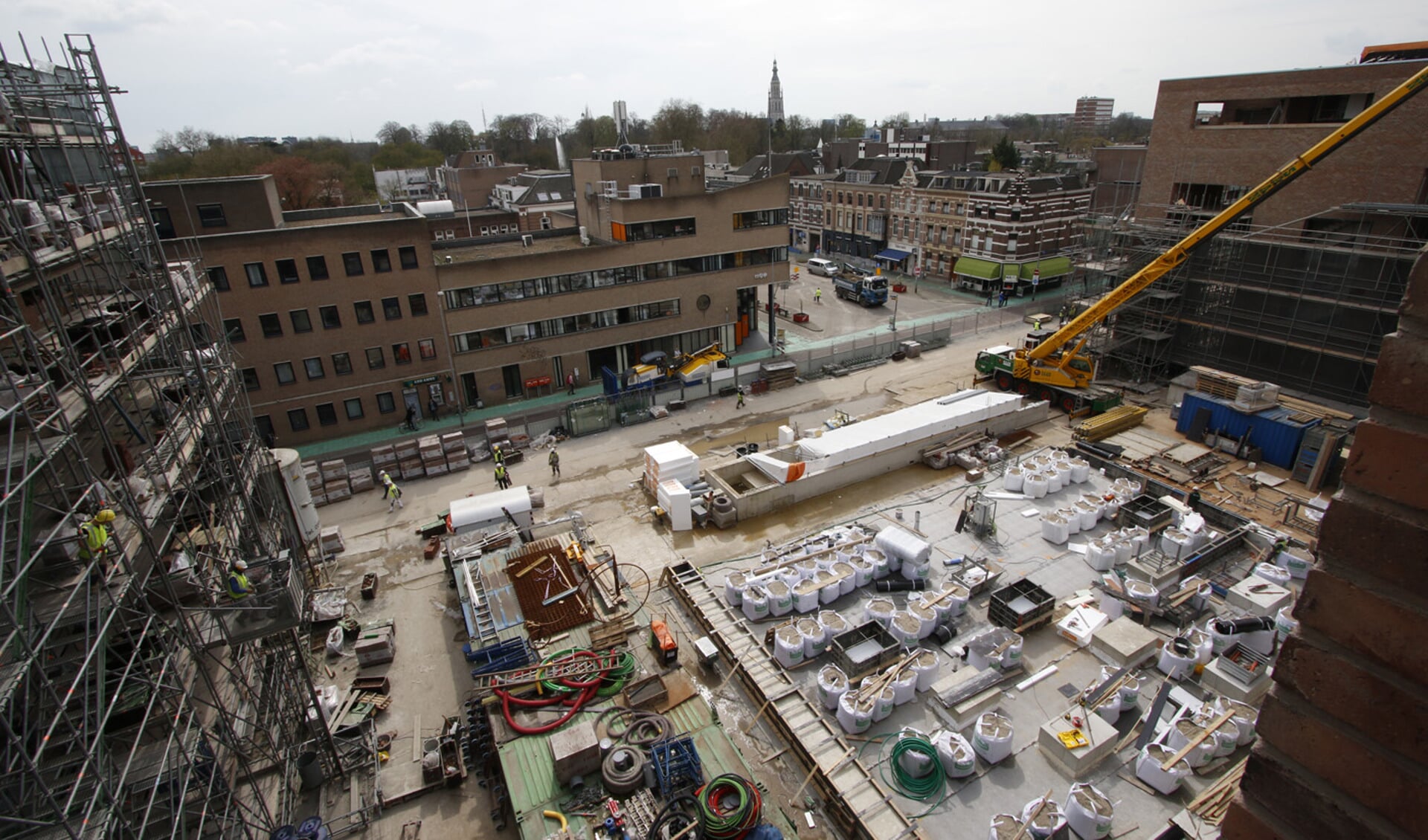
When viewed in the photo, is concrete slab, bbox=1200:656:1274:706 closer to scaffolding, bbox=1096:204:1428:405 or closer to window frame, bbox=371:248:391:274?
scaffolding, bbox=1096:204:1428:405

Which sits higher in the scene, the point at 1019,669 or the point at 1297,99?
the point at 1297,99

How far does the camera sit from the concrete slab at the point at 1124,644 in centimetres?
1702

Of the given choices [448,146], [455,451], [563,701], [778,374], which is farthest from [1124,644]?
[448,146]

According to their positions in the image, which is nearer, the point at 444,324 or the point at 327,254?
the point at 327,254

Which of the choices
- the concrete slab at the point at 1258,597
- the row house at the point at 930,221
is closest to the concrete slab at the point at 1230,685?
the concrete slab at the point at 1258,597

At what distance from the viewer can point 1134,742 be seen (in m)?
15.1

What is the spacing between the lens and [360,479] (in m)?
27.7

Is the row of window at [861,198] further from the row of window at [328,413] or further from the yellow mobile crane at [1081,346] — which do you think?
the row of window at [328,413]

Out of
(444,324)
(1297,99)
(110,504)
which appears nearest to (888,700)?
(110,504)

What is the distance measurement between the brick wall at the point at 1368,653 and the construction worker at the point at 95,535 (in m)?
12.6

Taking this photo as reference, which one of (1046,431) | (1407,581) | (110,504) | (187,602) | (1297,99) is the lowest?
(1046,431)

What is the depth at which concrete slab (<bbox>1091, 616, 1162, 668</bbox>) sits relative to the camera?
17.0m

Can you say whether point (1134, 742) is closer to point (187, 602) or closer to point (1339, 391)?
point (187, 602)

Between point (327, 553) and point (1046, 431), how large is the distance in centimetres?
2872
